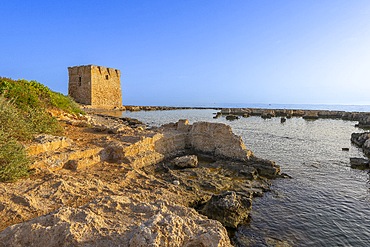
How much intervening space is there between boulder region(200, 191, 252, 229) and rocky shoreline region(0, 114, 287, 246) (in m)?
0.02

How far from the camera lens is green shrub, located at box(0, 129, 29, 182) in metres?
4.95

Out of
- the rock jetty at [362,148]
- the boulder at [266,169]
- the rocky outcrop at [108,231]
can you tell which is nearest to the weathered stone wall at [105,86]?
the boulder at [266,169]

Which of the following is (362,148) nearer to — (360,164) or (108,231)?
(360,164)

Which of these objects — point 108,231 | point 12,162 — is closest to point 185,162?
point 12,162

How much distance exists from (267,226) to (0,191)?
574 centimetres

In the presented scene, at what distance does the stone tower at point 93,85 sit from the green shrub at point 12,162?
3845 cm

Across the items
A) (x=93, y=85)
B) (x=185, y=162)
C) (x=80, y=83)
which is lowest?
(x=185, y=162)

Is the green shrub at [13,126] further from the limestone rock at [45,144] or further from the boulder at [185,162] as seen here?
the boulder at [185,162]

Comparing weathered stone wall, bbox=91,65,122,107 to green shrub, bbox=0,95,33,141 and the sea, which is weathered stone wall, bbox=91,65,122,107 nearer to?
green shrub, bbox=0,95,33,141

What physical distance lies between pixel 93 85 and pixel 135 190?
1569 inches

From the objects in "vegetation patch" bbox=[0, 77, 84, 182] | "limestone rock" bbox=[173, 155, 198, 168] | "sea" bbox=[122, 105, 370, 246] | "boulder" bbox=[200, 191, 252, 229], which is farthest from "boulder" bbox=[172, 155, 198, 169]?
"vegetation patch" bbox=[0, 77, 84, 182]

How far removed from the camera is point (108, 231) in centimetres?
303

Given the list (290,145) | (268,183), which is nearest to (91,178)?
(268,183)

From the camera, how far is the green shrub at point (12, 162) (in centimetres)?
495
